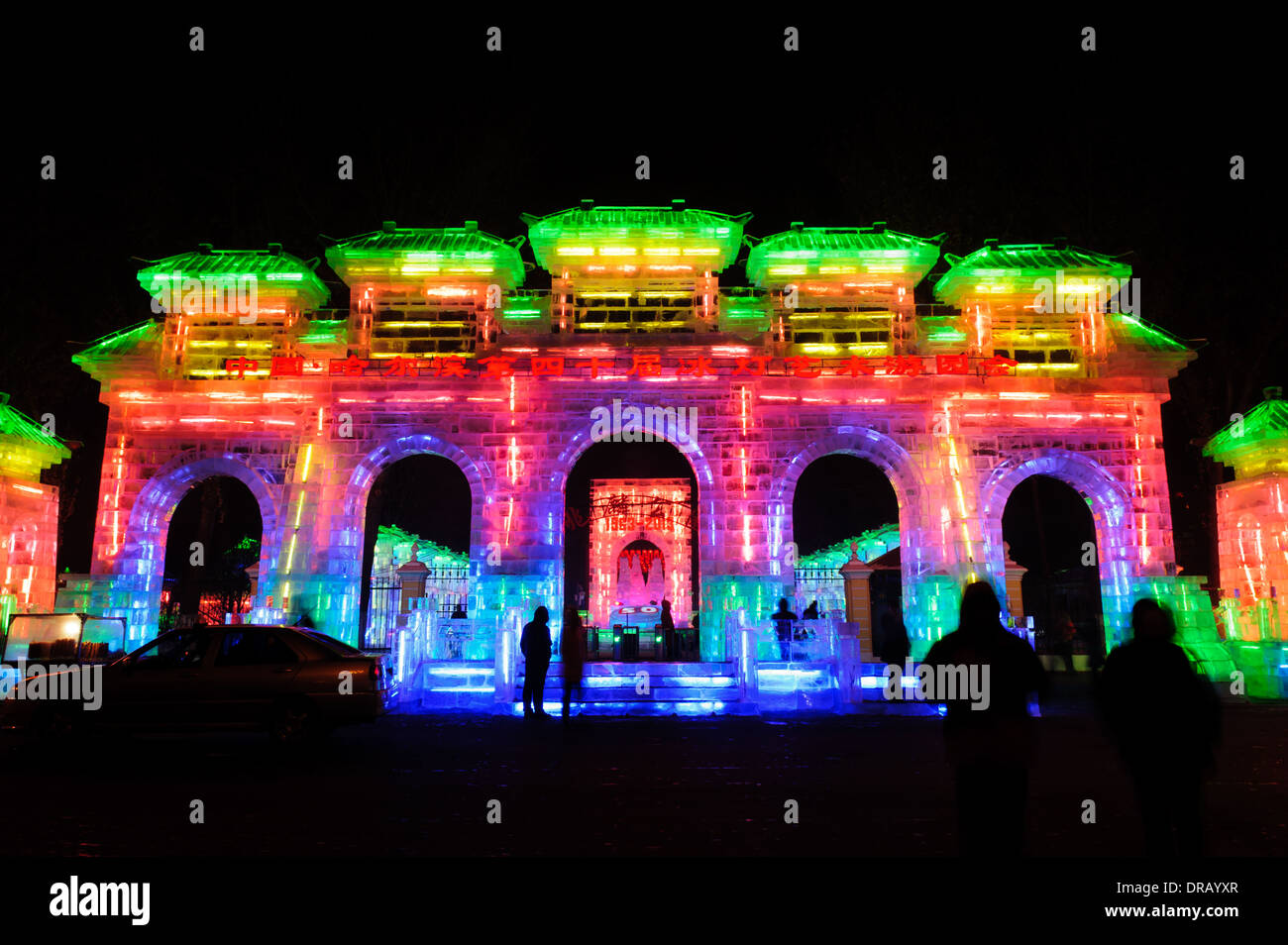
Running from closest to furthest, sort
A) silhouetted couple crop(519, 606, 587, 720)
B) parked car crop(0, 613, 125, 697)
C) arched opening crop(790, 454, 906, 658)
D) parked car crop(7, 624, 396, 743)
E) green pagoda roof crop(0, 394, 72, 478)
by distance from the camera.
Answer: parked car crop(7, 624, 396, 743) < silhouetted couple crop(519, 606, 587, 720) < parked car crop(0, 613, 125, 697) < green pagoda roof crop(0, 394, 72, 478) < arched opening crop(790, 454, 906, 658)

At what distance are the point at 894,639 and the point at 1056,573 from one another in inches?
657

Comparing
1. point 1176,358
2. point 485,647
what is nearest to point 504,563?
point 485,647

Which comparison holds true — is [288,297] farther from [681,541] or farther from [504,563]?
[681,541]

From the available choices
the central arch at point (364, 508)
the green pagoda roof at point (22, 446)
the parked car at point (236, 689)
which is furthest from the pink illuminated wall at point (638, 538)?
the parked car at point (236, 689)

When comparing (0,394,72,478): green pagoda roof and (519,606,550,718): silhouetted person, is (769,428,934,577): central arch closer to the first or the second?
(519,606,550,718): silhouetted person

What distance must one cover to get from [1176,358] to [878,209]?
9.49 meters

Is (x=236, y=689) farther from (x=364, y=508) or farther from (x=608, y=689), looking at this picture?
(x=364, y=508)

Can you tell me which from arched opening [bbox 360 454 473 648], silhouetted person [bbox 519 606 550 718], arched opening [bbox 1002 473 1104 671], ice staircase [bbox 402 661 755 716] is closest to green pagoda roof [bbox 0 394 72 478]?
arched opening [bbox 360 454 473 648]

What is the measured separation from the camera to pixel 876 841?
6.00m

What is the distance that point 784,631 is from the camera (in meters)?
15.7

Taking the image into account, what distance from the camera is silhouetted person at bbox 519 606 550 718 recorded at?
12.9 m

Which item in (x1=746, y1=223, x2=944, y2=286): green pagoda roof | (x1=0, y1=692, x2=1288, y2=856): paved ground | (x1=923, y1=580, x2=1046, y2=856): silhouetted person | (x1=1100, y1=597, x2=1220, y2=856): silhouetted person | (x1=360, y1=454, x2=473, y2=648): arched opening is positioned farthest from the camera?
(x1=360, y1=454, x2=473, y2=648): arched opening

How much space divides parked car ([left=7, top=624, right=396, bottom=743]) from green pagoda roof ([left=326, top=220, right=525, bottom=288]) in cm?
914

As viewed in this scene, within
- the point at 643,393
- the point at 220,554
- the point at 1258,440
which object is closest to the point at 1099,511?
the point at 1258,440
